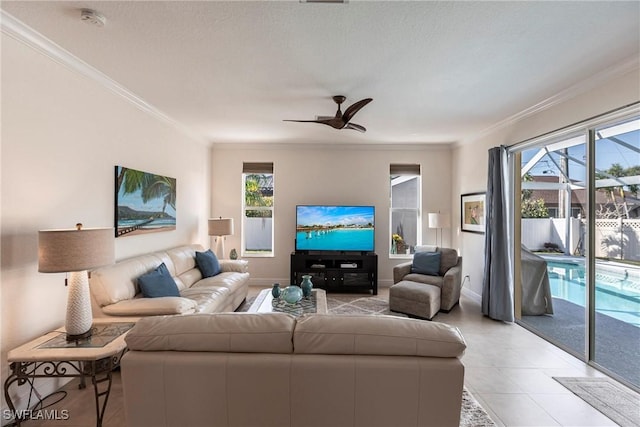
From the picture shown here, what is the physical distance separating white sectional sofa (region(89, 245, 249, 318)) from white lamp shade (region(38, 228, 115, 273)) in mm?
723

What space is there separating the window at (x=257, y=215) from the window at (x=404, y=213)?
238 centimetres

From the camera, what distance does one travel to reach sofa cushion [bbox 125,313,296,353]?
4.59ft

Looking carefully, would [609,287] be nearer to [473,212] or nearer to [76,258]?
Answer: [473,212]

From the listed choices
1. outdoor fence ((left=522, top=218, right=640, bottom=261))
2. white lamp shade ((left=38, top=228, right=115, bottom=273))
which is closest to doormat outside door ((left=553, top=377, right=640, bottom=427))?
outdoor fence ((left=522, top=218, right=640, bottom=261))

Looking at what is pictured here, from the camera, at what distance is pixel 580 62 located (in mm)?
2562

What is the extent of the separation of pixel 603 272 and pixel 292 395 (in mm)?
3167

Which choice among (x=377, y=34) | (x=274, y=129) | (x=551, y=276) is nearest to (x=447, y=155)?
(x=551, y=276)

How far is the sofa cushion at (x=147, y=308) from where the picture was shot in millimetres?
2607

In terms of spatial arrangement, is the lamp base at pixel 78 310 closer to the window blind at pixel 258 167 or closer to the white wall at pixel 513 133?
the window blind at pixel 258 167

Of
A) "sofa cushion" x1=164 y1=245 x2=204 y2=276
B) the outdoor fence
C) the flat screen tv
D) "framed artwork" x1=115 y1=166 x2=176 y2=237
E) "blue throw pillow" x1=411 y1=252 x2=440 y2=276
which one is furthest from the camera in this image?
the flat screen tv

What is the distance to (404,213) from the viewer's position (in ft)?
19.8

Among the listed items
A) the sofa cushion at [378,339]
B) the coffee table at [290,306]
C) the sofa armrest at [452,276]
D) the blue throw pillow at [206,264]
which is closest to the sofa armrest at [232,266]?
the blue throw pillow at [206,264]

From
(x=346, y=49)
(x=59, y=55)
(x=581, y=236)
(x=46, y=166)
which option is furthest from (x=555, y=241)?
(x=59, y=55)

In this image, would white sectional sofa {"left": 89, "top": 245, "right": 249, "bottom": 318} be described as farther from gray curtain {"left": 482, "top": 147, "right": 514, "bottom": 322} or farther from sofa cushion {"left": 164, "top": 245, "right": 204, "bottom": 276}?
gray curtain {"left": 482, "top": 147, "right": 514, "bottom": 322}
